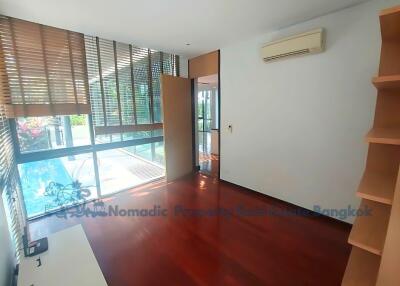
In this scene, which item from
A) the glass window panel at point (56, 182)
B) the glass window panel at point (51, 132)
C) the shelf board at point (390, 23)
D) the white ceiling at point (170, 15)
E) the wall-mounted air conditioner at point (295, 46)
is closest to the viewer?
the shelf board at point (390, 23)

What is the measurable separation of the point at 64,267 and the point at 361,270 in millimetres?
1907

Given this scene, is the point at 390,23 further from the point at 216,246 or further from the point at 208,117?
the point at 208,117

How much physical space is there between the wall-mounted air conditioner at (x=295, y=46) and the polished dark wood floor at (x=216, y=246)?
1.98 metres

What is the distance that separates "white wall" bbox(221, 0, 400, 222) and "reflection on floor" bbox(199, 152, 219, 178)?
910 mm

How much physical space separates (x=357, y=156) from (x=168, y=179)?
9.30 ft

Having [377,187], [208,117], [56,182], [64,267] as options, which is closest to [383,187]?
[377,187]

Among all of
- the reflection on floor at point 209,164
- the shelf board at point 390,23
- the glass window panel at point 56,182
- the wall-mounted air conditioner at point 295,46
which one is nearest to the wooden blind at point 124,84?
the glass window panel at point 56,182

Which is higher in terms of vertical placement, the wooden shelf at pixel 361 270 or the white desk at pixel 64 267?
the white desk at pixel 64 267

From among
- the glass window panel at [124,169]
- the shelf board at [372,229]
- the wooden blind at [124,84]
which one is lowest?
the glass window panel at [124,169]

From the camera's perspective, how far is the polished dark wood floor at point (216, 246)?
5.62 ft

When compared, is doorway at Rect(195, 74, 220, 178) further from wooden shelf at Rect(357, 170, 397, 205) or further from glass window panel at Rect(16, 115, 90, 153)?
wooden shelf at Rect(357, 170, 397, 205)

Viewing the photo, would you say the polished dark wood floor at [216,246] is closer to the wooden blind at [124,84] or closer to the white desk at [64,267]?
the white desk at [64,267]

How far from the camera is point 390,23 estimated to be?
1005mm

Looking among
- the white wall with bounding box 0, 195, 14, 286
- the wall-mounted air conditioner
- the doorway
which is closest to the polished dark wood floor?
the white wall with bounding box 0, 195, 14, 286
